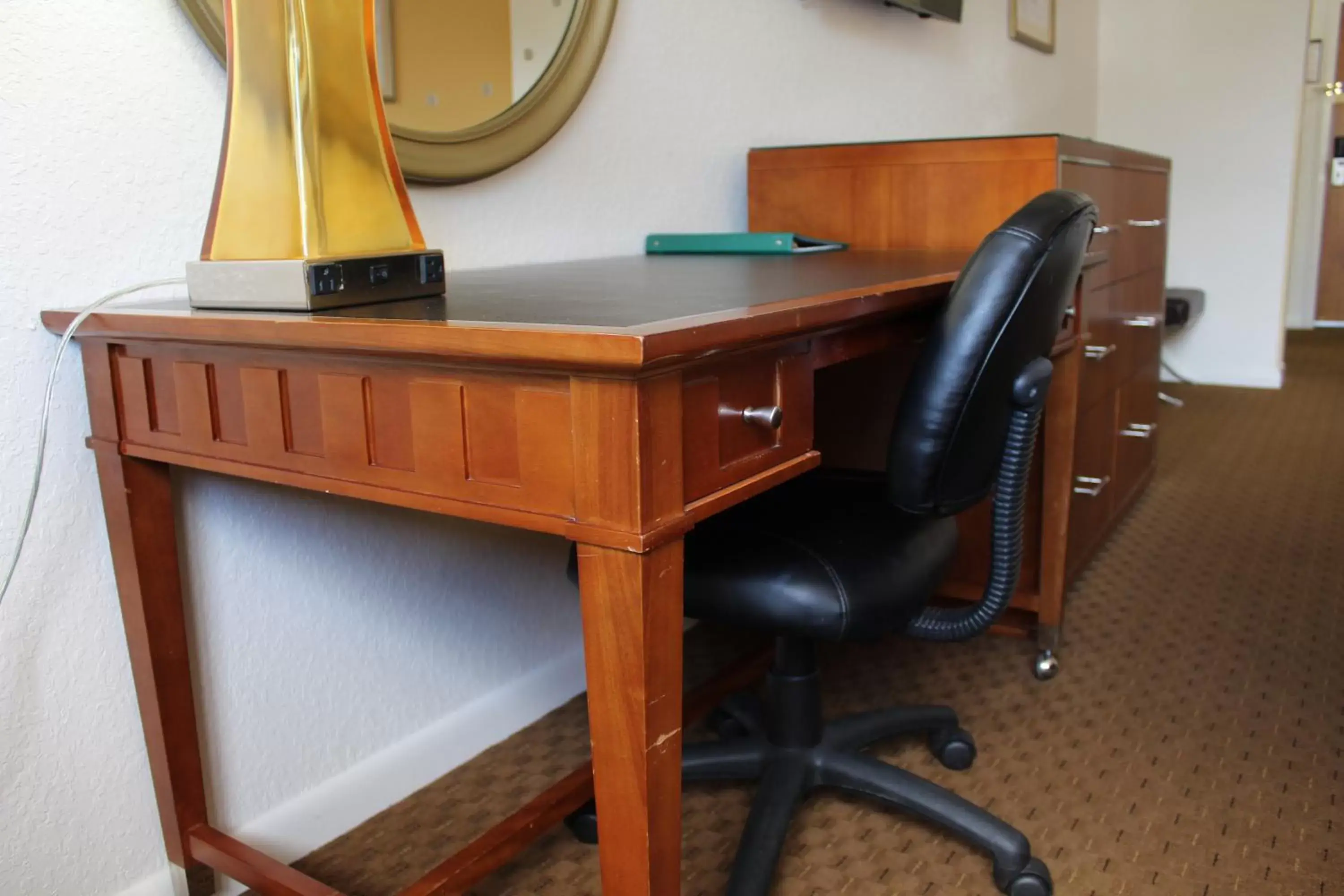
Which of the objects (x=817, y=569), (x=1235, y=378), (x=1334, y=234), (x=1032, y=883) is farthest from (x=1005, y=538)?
(x=1334, y=234)

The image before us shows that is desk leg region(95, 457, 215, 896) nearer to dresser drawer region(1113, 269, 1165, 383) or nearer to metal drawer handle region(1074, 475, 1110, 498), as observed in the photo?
metal drawer handle region(1074, 475, 1110, 498)

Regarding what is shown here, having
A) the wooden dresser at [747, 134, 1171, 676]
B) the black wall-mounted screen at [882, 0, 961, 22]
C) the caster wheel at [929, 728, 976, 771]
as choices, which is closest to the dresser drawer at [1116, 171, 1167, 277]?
the wooden dresser at [747, 134, 1171, 676]

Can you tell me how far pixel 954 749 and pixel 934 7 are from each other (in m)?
1.87

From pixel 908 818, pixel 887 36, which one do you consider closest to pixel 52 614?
pixel 908 818

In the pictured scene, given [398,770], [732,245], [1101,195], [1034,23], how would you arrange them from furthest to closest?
1. [1034,23]
2. [1101,195]
3. [732,245]
4. [398,770]

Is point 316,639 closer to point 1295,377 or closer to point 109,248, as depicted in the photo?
point 109,248

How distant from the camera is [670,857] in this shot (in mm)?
828

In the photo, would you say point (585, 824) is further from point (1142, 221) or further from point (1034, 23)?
point (1034, 23)

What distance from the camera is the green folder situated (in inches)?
67.2

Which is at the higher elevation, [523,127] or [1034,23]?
[1034,23]

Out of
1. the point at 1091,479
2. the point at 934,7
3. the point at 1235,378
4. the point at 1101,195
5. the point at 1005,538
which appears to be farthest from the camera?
the point at 1235,378

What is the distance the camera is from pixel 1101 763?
159 cm

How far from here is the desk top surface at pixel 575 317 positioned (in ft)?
2.35

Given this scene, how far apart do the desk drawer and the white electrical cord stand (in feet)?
2.13
